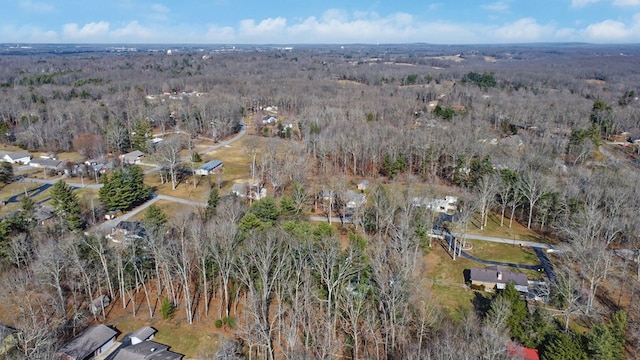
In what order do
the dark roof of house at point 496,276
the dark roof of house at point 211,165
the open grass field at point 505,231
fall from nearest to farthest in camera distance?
the dark roof of house at point 496,276
the open grass field at point 505,231
the dark roof of house at point 211,165

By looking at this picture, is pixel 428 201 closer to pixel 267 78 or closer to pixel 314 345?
pixel 314 345

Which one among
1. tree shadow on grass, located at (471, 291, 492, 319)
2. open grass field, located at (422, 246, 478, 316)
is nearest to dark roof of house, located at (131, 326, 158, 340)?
open grass field, located at (422, 246, 478, 316)

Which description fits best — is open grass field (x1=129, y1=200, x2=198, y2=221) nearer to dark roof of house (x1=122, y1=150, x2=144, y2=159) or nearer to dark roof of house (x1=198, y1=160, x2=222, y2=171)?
dark roof of house (x1=198, y1=160, x2=222, y2=171)

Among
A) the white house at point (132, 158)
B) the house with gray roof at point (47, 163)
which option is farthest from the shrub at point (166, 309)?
the house with gray roof at point (47, 163)

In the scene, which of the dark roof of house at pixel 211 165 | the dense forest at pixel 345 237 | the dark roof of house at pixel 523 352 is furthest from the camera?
the dark roof of house at pixel 211 165

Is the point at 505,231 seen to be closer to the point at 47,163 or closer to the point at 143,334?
the point at 143,334

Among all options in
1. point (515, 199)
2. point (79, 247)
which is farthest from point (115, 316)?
point (515, 199)

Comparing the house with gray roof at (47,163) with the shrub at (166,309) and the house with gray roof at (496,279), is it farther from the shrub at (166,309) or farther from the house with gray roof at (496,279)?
the house with gray roof at (496,279)
